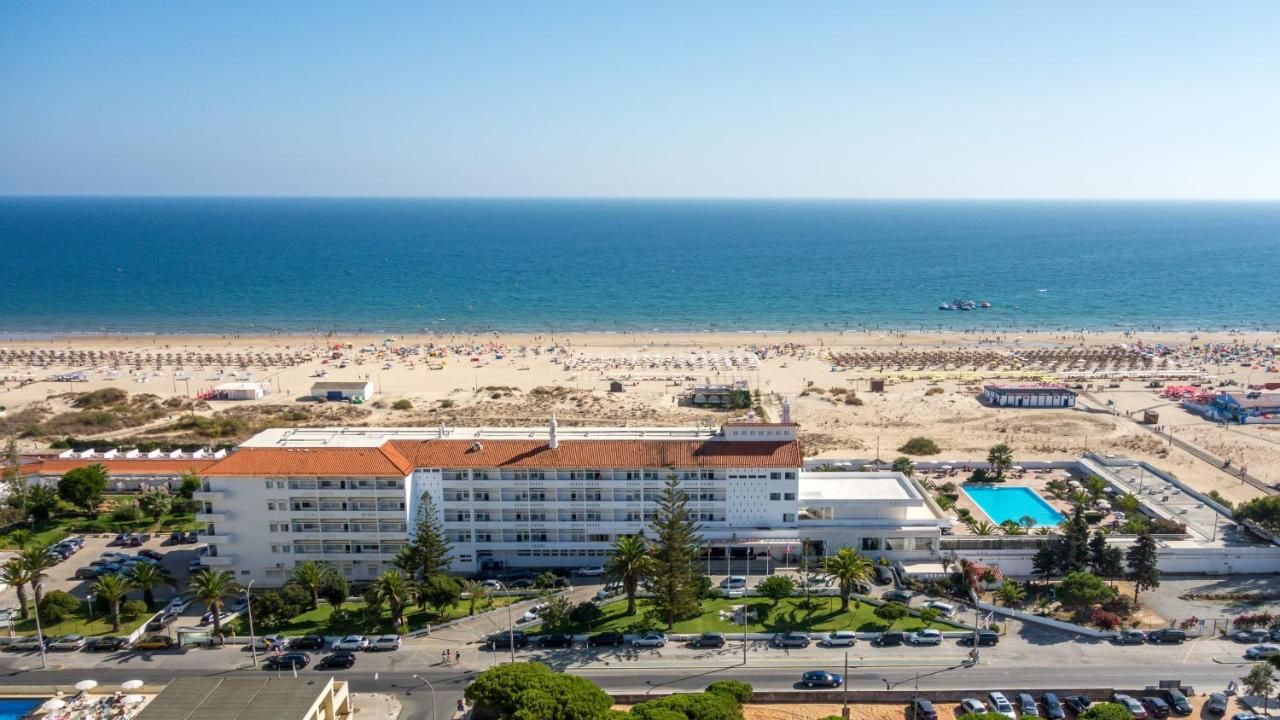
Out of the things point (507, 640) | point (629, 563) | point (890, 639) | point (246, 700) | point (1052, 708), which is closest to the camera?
point (246, 700)

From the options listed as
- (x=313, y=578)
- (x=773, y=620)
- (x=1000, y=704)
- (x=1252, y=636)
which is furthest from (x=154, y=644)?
(x=1252, y=636)

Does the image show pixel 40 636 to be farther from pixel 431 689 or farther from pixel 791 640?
pixel 791 640

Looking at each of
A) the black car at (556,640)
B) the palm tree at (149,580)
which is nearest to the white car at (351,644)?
the black car at (556,640)

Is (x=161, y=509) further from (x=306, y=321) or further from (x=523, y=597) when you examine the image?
(x=306, y=321)

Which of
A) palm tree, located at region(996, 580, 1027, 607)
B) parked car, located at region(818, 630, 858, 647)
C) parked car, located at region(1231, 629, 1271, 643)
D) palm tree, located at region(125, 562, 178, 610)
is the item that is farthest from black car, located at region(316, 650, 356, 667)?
parked car, located at region(1231, 629, 1271, 643)

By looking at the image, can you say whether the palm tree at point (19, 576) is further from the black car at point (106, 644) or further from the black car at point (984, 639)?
the black car at point (984, 639)

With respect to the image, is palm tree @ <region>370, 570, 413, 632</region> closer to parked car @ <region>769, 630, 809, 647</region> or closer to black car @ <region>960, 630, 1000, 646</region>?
parked car @ <region>769, 630, 809, 647</region>
